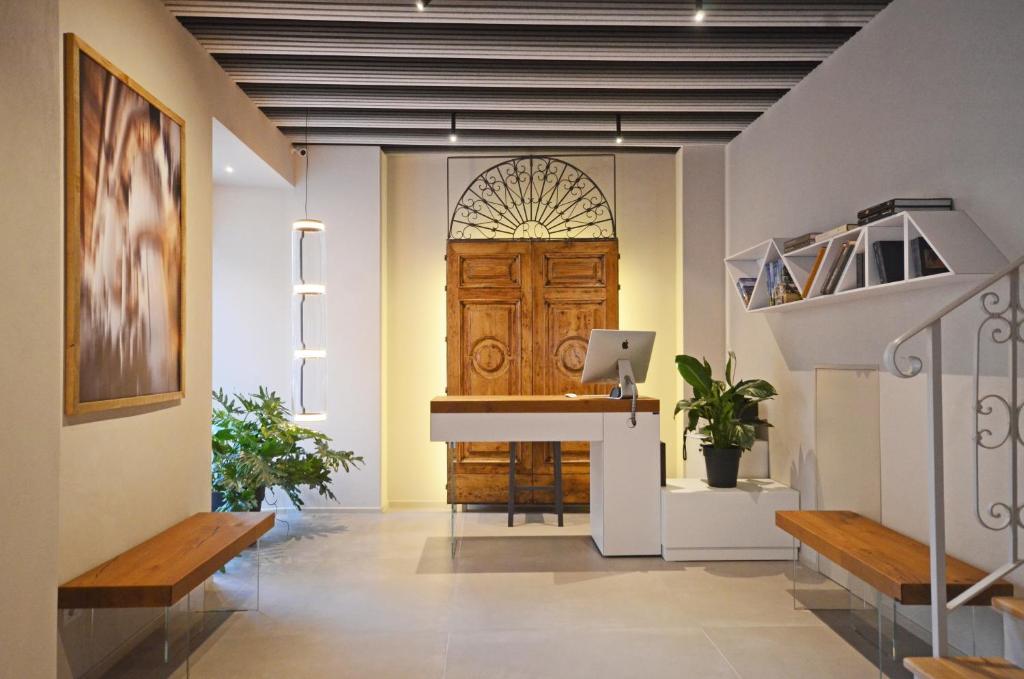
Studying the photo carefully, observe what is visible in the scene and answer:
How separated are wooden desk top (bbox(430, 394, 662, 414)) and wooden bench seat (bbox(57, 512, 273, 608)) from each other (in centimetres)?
141

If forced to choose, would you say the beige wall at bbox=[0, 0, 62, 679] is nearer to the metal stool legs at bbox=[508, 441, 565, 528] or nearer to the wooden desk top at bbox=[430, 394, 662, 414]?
the wooden desk top at bbox=[430, 394, 662, 414]

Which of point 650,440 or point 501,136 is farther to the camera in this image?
point 501,136

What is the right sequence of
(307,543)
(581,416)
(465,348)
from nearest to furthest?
(581,416) < (307,543) < (465,348)

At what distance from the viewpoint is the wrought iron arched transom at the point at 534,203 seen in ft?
22.4

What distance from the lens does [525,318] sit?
6648 mm

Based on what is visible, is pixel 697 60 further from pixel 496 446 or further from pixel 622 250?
pixel 496 446

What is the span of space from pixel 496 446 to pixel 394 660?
3322 millimetres

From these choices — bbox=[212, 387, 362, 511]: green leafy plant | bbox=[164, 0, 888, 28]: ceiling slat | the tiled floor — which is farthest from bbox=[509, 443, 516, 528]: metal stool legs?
bbox=[164, 0, 888, 28]: ceiling slat

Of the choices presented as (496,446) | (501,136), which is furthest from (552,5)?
(496,446)

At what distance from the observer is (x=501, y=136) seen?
20.8ft

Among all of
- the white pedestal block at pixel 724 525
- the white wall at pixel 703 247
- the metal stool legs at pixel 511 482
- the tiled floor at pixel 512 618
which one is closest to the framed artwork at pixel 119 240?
the tiled floor at pixel 512 618

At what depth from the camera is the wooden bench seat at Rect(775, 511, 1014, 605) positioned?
2795mm

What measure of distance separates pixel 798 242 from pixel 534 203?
2.93 meters

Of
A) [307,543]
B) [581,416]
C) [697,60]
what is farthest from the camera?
[307,543]
